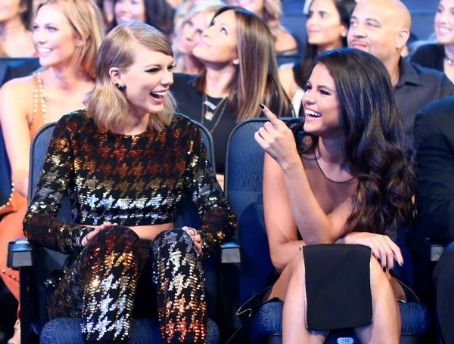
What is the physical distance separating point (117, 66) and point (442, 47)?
2.25 metres

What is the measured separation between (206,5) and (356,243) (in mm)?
2278

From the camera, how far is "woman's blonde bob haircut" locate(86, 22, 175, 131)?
2938 mm

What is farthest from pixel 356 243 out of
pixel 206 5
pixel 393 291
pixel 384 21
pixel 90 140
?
pixel 206 5

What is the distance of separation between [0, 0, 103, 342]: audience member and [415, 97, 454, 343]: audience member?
128 centimetres

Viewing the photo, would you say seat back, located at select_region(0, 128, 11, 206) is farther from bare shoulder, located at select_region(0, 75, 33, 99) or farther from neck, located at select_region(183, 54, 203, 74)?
neck, located at select_region(183, 54, 203, 74)

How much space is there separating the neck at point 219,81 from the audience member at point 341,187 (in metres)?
0.98

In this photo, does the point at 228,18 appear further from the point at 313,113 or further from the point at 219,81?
the point at 313,113

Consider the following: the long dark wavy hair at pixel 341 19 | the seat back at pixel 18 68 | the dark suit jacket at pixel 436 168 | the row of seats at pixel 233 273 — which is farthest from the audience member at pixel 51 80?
the dark suit jacket at pixel 436 168

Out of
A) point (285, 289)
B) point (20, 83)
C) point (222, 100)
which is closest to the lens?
point (285, 289)

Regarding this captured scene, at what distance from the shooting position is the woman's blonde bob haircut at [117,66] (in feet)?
9.64

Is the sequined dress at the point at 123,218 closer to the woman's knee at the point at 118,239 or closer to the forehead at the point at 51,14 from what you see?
the woman's knee at the point at 118,239

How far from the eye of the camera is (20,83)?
3584mm

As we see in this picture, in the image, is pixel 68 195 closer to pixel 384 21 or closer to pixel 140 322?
pixel 140 322

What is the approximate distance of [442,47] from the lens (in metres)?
4.75
